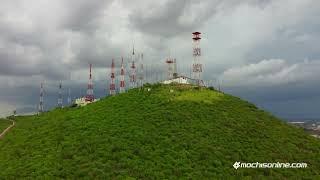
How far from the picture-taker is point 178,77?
102188 millimetres

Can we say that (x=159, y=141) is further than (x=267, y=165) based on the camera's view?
Yes

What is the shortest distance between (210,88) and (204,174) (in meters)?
43.9

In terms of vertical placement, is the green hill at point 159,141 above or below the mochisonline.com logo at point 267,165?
above

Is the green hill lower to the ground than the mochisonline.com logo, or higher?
higher

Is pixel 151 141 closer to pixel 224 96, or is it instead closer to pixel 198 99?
pixel 198 99

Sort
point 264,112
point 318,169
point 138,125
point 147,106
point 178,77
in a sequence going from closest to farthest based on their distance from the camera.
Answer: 1. point 318,169
2. point 138,125
3. point 147,106
4. point 264,112
5. point 178,77

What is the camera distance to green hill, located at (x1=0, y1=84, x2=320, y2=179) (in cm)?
5306

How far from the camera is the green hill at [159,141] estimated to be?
5306cm

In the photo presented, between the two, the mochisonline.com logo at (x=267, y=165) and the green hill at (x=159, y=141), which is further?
the mochisonline.com logo at (x=267, y=165)

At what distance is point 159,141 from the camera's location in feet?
201

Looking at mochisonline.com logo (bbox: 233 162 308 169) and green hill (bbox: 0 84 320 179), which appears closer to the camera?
green hill (bbox: 0 84 320 179)

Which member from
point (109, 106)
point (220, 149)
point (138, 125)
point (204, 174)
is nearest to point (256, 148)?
point (220, 149)

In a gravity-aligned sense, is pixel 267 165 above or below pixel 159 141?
below

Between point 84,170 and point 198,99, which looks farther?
point 198,99
